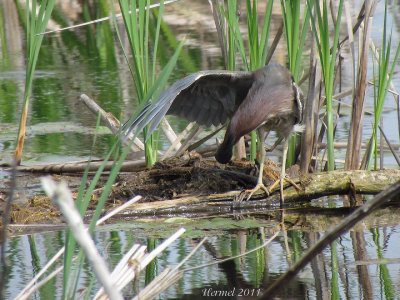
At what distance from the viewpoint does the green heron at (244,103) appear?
14.8 feet

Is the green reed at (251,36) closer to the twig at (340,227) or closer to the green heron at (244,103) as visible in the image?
the green heron at (244,103)

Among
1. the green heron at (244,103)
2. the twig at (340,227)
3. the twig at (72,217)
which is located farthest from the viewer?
the green heron at (244,103)

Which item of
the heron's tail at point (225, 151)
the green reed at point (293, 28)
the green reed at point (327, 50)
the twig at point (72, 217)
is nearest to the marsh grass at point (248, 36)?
the green reed at point (293, 28)

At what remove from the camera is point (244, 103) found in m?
4.60

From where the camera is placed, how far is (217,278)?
10.6 feet

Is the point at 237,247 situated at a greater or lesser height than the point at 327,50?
lesser

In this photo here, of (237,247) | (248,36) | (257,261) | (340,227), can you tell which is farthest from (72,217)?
(248,36)

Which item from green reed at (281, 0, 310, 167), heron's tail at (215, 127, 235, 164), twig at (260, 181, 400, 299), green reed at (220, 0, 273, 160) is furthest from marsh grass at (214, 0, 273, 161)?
twig at (260, 181, 400, 299)

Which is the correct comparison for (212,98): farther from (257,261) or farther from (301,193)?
(257,261)

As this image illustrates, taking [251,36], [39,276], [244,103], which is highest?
[251,36]

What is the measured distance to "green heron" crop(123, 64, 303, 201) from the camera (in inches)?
177

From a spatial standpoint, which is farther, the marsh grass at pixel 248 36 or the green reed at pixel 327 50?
the marsh grass at pixel 248 36

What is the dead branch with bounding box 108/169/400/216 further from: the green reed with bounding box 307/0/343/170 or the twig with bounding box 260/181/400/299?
the twig with bounding box 260/181/400/299

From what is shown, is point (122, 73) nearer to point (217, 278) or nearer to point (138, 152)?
point (138, 152)
